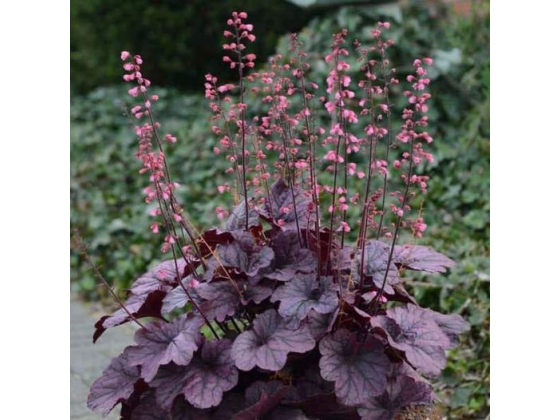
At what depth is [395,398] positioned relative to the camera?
1757mm

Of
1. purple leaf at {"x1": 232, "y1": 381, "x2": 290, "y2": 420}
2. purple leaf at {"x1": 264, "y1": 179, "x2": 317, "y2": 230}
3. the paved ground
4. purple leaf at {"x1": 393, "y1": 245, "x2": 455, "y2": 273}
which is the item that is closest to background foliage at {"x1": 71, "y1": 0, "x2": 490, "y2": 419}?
the paved ground

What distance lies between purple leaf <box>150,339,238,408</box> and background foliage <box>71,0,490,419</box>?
924 mm

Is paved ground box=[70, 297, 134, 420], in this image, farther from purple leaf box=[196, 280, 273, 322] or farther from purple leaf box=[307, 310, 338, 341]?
purple leaf box=[307, 310, 338, 341]

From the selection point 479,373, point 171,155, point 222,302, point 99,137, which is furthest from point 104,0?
point 222,302

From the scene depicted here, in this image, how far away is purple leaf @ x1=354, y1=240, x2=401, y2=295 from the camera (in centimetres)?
184

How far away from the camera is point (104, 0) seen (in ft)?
25.8

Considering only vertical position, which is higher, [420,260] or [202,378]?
[420,260]

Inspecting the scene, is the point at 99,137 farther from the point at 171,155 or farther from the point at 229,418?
the point at 229,418

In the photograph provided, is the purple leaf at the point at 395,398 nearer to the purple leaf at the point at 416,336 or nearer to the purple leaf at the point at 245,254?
the purple leaf at the point at 416,336

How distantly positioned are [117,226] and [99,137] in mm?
1718

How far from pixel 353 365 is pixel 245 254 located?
36 cm

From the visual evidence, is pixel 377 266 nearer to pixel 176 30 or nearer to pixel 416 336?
pixel 416 336

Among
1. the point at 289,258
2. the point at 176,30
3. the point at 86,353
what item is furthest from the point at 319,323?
the point at 176,30
